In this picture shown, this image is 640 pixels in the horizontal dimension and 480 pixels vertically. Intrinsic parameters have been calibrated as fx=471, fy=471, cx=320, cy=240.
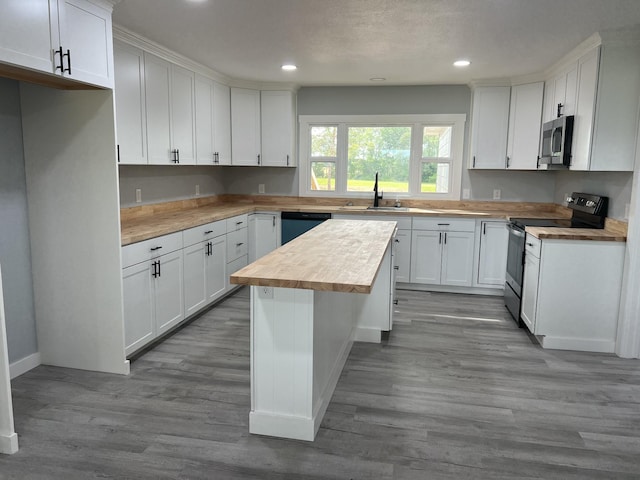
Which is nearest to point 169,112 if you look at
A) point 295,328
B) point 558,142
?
point 295,328

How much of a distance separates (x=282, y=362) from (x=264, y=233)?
3.40 metres

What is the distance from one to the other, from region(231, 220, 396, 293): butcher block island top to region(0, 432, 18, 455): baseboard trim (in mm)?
1303

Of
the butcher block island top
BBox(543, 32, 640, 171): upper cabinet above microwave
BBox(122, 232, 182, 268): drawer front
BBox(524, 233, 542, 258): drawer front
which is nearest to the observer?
the butcher block island top

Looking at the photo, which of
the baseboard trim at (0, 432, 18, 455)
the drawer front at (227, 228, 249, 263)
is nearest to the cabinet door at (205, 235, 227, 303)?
the drawer front at (227, 228, 249, 263)

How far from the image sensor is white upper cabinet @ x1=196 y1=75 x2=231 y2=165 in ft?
15.6

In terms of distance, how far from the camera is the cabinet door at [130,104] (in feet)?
11.3

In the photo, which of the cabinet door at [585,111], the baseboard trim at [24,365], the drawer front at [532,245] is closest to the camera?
the baseboard trim at [24,365]

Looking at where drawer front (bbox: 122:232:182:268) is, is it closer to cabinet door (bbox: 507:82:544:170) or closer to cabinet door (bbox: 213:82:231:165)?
cabinet door (bbox: 213:82:231:165)

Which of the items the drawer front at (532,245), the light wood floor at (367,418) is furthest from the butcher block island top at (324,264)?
the drawer front at (532,245)

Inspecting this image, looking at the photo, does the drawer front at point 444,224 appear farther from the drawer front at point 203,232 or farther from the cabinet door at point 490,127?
the drawer front at point 203,232

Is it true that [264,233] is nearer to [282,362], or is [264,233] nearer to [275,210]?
[275,210]

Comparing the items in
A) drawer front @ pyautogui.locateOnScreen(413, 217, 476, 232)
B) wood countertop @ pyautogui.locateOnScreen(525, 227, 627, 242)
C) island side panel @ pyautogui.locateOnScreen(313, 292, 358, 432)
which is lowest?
island side panel @ pyautogui.locateOnScreen(313, 292, 358, 432)

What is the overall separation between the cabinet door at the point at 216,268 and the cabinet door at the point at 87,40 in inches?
75.7

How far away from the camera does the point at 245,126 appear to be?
18.4ft
